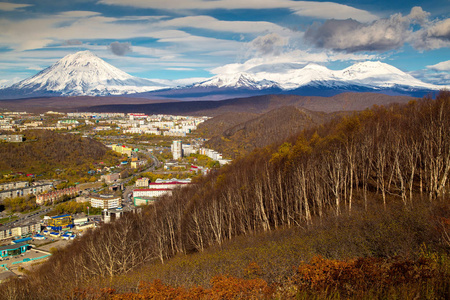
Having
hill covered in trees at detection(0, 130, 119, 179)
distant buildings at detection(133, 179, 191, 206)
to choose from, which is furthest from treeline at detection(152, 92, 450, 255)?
hill covered in trees at detection(0, 130, 119, 179)

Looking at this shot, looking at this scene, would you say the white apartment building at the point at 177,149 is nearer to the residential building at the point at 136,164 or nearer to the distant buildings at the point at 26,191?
the residential building at the point at 136,164

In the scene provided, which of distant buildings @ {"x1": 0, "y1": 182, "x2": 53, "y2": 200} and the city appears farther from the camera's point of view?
distant buildings @ {"x1": 0, "y1": 182, "x2": 53, "y2": 200}

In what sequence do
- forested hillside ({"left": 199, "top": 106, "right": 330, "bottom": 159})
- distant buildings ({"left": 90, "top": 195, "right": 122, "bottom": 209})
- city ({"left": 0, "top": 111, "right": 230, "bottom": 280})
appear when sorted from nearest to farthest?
1. city ({"left": 0, "top": 111, "right": 230, "bottom": 280})
2. distant buildings ({"left": 90, "top": 195, "right": 122, "bottom": 209})
3. forested hillside ({"left": 199, "top": 106, "right": 330, "bottom": 159})

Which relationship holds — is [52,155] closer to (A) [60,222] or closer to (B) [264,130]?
(A) [60,222]

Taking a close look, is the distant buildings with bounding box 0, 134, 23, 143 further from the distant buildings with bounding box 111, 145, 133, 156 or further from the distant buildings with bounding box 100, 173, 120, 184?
the distant buildings with bounding box 100, 173, 120, 184

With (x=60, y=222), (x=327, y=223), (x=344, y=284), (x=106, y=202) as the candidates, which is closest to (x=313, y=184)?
(x=327, y=223)

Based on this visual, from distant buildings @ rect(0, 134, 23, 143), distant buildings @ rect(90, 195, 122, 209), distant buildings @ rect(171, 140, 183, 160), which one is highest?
distant buildings @ rect(0, 134, 23, 143)

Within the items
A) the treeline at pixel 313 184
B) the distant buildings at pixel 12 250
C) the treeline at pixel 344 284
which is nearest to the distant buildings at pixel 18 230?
the distant buildings at pixel 12 250
